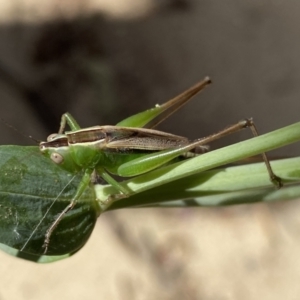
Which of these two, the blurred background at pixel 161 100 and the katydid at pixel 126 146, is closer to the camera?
the katydid at pixel 126 146

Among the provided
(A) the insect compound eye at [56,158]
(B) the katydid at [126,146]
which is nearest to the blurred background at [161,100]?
(B) the katydid at [126,146]

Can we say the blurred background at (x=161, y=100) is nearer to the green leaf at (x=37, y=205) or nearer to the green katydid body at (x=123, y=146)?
the green katydid body at (x=123, y=146)

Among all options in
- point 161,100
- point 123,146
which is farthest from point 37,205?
point 161,100

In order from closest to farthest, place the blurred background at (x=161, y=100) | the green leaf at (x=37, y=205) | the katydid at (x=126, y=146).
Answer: the green leaf at (x=37, y=205) → the katydid at (x=126, y=146) → the blurred background at (x=161, y=100)

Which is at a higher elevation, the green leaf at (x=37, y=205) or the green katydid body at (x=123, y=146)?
the green katydid body at (x=123, y=146)

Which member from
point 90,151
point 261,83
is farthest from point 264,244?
point 90,151

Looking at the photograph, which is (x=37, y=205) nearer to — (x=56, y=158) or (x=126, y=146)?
(x=56, y=158)

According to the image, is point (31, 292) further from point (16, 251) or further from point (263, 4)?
point (263, 4)
